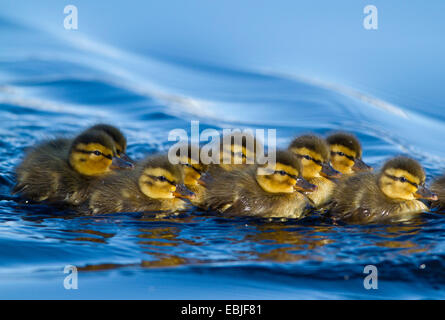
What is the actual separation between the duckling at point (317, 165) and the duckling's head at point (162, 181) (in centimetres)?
80

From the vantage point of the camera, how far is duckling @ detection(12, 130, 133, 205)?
4.66 m

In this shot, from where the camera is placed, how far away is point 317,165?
4922 millimetres

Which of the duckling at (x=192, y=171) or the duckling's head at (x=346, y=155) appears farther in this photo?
the duckling's head at (x=346, y=155)

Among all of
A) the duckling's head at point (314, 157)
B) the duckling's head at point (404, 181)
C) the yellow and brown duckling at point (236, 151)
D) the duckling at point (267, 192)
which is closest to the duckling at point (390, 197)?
the duckling's head at point (404, 181)

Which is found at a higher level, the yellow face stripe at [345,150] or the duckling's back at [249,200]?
the yellow face stripe at [345,150]

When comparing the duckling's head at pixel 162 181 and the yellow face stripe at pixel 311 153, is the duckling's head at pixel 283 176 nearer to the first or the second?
the yellow face stripe at pixel 311 153

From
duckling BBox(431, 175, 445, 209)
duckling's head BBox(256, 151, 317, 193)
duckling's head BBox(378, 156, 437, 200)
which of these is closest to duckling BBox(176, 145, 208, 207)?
duckling's head BBox(256, 151, 317, 193)

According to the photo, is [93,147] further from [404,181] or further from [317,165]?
[404,181]

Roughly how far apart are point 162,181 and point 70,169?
61 cm

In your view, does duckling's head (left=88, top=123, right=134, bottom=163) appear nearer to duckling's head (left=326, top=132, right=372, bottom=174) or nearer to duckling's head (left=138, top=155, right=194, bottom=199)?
duckling's head (left=138, top=155, right=194, bottom=199)

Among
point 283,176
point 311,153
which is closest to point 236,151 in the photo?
point 311,153

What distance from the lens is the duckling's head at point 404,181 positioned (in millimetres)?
4480
